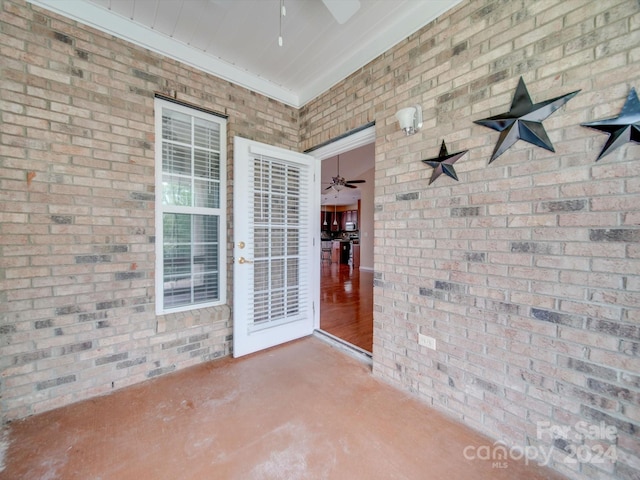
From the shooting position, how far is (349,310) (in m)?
4.21

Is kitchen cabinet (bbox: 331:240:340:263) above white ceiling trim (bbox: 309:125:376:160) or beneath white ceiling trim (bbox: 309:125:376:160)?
beneath

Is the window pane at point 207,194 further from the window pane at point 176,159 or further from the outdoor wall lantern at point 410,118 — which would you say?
the outdoor wall lantern at point 410,118

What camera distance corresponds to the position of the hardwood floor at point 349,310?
10.4ft

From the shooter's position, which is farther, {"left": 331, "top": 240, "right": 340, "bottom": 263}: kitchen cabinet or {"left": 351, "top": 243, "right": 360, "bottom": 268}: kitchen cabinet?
{"left": 331, "top": 240, "right": 340, "bottom": 263}: kitchen cabinet

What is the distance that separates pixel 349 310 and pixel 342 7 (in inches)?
146

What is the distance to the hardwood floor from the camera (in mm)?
3178

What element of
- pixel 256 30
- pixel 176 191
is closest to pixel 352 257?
pixel 176 191

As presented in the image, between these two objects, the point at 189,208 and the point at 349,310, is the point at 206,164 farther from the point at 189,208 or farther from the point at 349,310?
the point at 349,310

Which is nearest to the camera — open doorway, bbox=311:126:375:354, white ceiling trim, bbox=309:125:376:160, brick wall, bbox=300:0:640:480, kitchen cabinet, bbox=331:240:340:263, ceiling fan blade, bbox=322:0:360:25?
brick wall, bbox=300:0:640:480

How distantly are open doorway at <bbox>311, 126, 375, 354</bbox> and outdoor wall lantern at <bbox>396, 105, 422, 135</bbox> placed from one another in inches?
20.2

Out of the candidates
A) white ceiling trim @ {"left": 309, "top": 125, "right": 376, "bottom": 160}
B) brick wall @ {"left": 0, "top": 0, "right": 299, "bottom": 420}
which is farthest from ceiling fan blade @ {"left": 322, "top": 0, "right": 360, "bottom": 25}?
brick wall @ {"left": 0, "top": 0, "right": 299, "bottom": 420}

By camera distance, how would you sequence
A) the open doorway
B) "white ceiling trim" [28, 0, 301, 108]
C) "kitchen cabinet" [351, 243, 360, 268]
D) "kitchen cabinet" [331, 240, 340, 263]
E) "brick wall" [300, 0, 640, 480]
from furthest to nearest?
"kitchen cabinet" [331, 240, 340, 263], "kitchen cabinet" [351, 243, 360, 268], the open doorway, "white ceiling trim" [28, 0, 301, 108], "brick wall" [300, 0, 640, 480]

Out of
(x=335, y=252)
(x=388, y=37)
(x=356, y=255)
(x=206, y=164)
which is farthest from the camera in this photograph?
(x=335, y=252)

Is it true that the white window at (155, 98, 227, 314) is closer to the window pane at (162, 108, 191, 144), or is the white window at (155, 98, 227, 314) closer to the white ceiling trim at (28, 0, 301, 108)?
the window pane at (162, 108, 191, 144)
